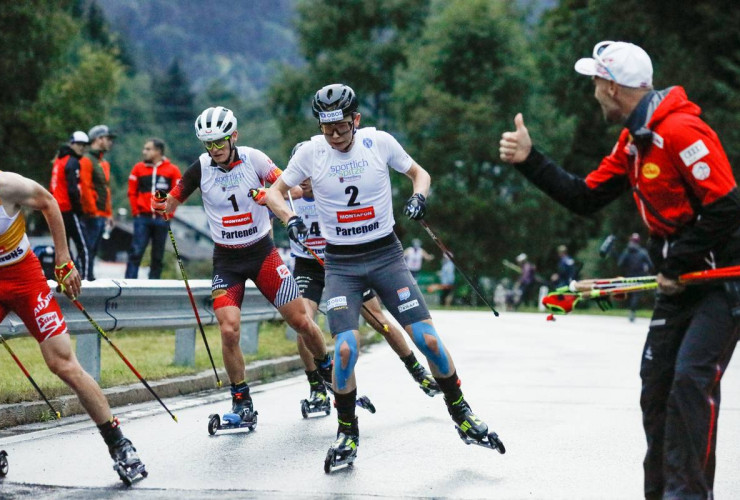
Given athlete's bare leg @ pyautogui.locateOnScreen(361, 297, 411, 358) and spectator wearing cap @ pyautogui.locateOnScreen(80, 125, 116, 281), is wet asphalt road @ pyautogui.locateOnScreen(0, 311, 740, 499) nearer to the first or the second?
athlete's bare leg @ pyautogui.locateOnScreen(361, 297, 411, 358)

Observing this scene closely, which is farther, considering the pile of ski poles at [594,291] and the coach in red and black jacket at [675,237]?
the pile of ski poles at [594,291]

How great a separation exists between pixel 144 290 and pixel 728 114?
31860mm

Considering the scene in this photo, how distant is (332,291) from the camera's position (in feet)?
25.2

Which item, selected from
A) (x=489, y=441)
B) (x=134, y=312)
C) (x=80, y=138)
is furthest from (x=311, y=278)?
(x=80, y=138)

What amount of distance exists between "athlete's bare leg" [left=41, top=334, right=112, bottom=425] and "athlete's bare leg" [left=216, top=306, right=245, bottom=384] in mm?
2250

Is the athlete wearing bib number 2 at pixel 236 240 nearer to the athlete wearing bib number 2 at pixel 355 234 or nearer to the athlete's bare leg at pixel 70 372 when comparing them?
the athlete wearing bib number 2 at pixel 355 234

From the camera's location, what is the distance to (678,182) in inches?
208

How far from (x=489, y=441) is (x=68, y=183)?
824 cm

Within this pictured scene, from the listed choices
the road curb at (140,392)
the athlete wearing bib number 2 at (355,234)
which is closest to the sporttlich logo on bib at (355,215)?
the athlete wearing bib number 2 at (355,234)

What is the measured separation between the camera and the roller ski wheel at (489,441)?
7.54 m

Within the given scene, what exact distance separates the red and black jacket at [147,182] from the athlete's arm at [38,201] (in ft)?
27.4

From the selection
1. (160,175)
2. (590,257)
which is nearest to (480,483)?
(160,175)

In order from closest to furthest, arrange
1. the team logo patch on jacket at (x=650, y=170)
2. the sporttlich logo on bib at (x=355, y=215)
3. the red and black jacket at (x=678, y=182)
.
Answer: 1. the red and black jacket at (x=678, y=182)
2. the team logo patch on jacket at (x=650, y=170)
3. the sporttlich logo on bib at (x=355, y=215)

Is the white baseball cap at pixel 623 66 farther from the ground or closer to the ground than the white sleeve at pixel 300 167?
farther from the ground
